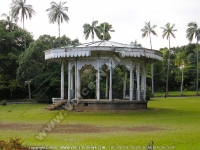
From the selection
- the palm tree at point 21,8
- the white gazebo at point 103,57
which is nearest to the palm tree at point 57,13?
the palm tree at point 21,8

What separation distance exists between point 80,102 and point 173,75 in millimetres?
54750

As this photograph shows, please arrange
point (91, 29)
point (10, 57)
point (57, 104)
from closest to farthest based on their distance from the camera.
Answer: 1. point (57, 104)
2. point (10, 57)
3. point (91, 29)

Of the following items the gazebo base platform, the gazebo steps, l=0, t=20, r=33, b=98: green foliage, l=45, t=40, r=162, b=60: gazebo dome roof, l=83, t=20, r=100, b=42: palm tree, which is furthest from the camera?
l=83, t=20, r=100, b=42: palm tree

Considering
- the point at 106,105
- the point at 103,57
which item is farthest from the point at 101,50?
the point at 106,105

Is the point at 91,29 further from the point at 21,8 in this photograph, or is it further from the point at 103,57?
the point at 103,57

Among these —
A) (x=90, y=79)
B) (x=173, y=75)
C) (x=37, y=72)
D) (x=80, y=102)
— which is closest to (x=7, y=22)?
(x=37, y=72)

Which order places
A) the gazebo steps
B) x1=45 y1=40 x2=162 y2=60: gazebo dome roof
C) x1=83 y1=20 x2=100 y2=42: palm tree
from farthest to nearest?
x1=83 y1=20 x2=100 y2=42: palm tree, the gazebo steps, x1=45 y1=40 x2=162 y2=60: gazebo dome roof

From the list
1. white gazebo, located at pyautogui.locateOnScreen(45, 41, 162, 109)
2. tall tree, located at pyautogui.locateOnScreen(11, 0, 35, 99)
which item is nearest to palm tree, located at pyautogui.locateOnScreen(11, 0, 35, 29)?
tall tree, located at pyautogui.locateOnScreen(11, 0, 35, 99)

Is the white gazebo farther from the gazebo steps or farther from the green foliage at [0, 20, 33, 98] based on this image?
the green foliage at [0, 20, 33, 98]

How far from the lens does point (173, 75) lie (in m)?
74.9

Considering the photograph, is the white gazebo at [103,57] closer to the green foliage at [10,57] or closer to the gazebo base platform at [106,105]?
the gazebo base platform at [106,105]

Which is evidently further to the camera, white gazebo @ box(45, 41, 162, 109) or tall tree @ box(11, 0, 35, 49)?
tall tree @ box(11, 0, 35, 49)

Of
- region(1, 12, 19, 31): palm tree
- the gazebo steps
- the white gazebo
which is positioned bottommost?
the gazebo steps

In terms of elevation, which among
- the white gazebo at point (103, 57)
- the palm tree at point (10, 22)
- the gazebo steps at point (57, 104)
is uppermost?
the palm tree at point (10, 22)
